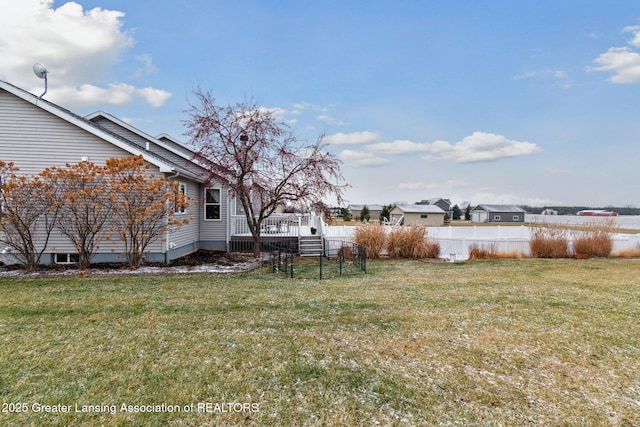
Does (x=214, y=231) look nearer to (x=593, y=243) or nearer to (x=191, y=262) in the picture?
(x=191, y=262)

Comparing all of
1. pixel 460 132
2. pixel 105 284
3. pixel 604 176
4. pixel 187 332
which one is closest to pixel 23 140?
pixel 105 284

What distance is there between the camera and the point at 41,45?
11.5 metres

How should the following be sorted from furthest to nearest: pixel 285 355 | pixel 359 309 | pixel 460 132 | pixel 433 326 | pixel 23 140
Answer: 1. pixel 460 132
2. pixel 23 140
3. pixel 359 309
4. pixel 433 326
5. pixel 285 355

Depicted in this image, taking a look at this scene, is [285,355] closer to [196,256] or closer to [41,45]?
[196,256]

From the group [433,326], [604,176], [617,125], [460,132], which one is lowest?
[433,326]

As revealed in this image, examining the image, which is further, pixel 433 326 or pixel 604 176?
pixel 604 176

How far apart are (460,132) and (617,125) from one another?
6.70 m

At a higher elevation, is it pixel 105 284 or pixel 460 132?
pixel 460 132

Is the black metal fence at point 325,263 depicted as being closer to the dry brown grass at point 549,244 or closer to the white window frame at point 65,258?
the white window frame at point 65,258

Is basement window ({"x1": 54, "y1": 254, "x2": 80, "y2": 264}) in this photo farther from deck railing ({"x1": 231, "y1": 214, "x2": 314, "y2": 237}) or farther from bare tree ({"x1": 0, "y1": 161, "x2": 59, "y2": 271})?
deck railing ({"x1": 231, "y1": 214, "x2": 314, "y2": 237})

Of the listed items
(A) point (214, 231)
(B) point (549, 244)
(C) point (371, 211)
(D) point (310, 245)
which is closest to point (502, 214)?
(C) point (371, 211)

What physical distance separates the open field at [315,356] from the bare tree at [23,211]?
228 centimetres

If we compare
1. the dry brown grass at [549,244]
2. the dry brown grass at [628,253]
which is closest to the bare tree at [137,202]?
the dry brown grass at [549,244]

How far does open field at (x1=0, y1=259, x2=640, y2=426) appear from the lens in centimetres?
272
